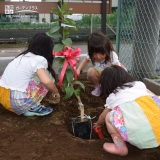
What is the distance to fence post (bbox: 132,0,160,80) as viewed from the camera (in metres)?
2.80

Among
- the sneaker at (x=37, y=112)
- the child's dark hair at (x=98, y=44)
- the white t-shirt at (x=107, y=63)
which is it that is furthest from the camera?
the white t-shirt at (x=107, y=63)

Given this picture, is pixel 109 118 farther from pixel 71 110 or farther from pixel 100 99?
pixel 100 99

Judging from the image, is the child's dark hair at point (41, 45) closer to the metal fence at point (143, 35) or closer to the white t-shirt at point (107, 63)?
the white t-shirt at point (107, 63)

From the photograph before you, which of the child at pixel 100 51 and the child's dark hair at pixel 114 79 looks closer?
the child's dark hair at pixel 114 79

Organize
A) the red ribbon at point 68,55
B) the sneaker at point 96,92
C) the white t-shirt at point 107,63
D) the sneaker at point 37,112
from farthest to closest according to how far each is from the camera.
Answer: the sneaker at point 96,92 < the white t-shirt at point 107,63 < the sneaker at point 37,112 < the red ribbon at point 68,55

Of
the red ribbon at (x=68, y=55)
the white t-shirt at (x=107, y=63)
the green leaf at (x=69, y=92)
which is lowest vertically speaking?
the green leaf at (x=69, y=92)

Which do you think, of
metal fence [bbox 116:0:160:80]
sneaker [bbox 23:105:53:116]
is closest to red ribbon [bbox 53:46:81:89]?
sneaker [bbox 23:105:53:116]

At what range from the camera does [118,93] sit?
1.68 meters

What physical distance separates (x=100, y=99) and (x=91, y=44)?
2.07ft

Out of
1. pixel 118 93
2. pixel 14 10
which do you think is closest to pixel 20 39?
pixel 14 10

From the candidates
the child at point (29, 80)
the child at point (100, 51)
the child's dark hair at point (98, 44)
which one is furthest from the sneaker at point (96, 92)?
the child at point (29, 80)

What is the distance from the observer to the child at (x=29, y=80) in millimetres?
2010

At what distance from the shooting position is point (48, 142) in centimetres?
175

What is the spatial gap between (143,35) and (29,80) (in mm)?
1519
